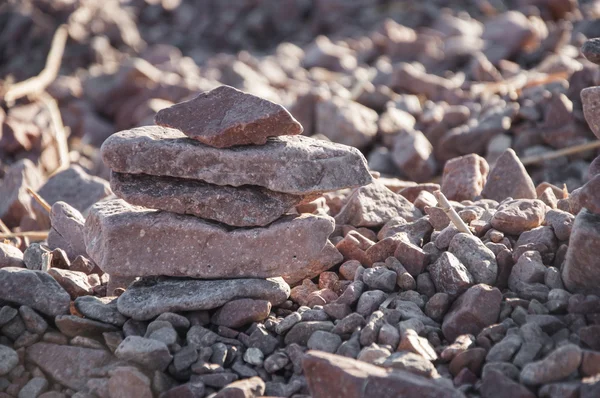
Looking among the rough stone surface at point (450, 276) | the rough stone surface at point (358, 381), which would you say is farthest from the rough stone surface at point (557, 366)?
the rough stone surface at point (450, 276)

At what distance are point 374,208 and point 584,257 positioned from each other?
4.41 feet

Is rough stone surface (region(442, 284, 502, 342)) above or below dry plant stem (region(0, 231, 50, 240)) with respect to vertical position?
above

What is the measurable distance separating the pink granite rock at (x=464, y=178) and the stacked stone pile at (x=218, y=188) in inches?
52.4

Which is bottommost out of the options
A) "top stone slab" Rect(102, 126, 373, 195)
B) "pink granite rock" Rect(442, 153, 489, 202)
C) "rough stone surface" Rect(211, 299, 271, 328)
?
"pink granite rock" Rect(442, 153, 489, 202)

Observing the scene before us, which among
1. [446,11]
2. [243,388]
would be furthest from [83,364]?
[446,11]

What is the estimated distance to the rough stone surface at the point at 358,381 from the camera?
292 cm

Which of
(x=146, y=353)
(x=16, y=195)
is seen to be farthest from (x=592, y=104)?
(x=16, y=195)

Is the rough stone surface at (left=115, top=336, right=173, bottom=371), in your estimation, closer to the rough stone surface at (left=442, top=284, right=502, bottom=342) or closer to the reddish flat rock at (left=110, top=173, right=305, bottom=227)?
the reddish flat rock at (left=110, top=173, right=305, bottom=227)

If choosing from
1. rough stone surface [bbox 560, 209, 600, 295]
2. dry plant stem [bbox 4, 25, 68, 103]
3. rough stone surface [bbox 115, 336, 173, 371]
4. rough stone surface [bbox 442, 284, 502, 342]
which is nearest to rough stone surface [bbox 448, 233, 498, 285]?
rough stone surface [bbox 442, 284, 502, 342]

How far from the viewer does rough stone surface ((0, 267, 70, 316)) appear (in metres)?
3.71

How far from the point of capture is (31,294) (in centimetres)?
372

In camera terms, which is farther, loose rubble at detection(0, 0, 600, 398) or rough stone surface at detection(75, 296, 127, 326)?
rough stone surface at detection(75, 296, 127, 326)

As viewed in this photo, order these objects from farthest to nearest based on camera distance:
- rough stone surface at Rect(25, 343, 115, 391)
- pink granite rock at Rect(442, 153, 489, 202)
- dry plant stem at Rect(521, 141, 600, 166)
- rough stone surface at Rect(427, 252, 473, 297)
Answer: dry plant stem at Rect(521, 141, 600, 166), pink granite rock at Rect(442, 153, 489, 202), rough stone surface at Rect(427, 252, 473, 297), rough stone surface at Rect(25, 343, 115, 391)

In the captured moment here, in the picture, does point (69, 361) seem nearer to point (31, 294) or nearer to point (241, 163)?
point (31, 294)
